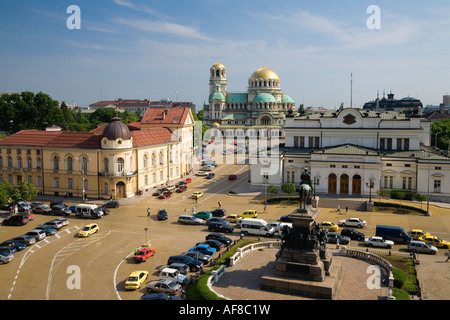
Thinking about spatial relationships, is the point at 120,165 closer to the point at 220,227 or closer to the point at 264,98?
the point at 220,227

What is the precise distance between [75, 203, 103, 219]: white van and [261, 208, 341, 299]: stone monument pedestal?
1070 inches

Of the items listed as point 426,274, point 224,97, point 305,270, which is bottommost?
point 426,274

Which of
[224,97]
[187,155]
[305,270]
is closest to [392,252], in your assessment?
[305,270]

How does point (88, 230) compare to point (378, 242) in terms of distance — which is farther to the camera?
point (88, 230)

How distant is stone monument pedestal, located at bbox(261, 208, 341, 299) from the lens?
24.5 m

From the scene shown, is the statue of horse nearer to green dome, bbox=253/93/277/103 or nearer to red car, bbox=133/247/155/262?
red car, bbox=133/247/155/262

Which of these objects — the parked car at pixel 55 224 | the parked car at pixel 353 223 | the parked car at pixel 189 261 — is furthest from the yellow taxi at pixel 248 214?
the parked car at pixel 55 224

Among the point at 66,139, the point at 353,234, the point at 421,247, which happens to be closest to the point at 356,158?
the point at 353,234

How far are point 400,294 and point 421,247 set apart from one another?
12198 millimetres

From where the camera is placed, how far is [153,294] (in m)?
24.9

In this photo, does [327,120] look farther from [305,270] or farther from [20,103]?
[20,103]

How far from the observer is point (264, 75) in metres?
150

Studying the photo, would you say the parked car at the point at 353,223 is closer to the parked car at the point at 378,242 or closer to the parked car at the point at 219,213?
the parked car at the point at 378,242
